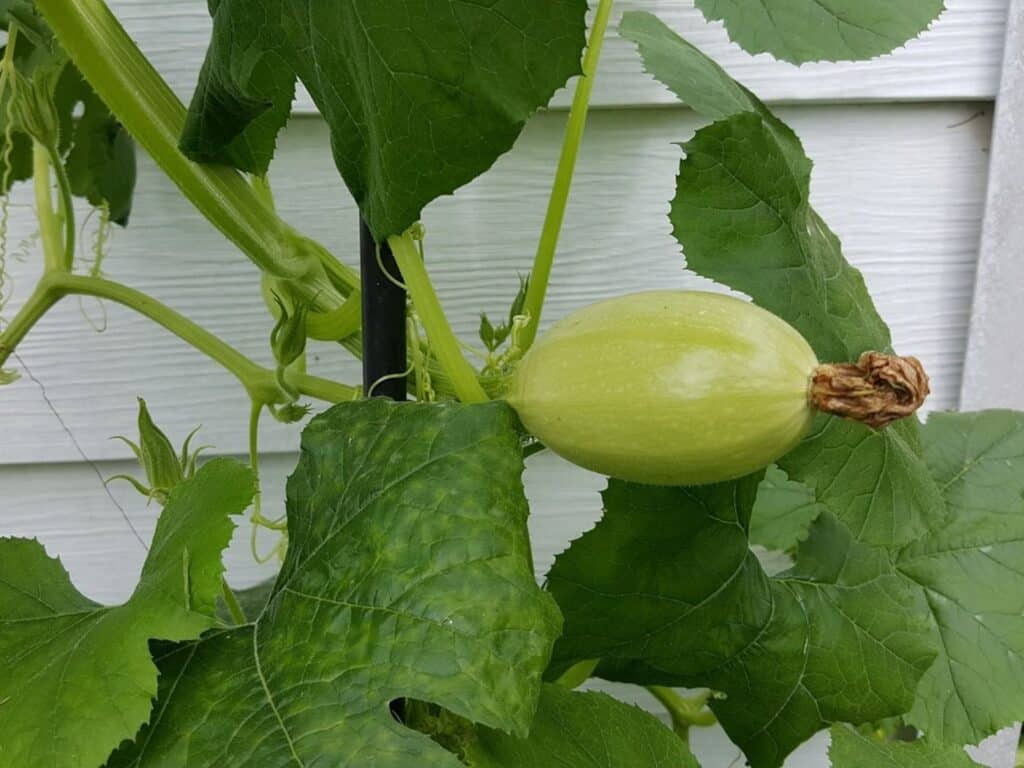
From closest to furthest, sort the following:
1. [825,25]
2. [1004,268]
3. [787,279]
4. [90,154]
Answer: [787,279]
[825,25]
[90,154]
[1004,268]

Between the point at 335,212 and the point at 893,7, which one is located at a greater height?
the point at 893,7

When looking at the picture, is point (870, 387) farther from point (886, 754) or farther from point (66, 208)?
point (66, 208)

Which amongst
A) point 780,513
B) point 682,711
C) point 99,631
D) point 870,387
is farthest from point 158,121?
point 682,711

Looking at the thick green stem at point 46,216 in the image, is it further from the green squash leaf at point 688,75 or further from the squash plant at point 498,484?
the green squash leaf at point 688,75

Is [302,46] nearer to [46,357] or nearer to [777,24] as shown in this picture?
[777,24]

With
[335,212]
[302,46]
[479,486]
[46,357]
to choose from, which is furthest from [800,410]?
[46,357]

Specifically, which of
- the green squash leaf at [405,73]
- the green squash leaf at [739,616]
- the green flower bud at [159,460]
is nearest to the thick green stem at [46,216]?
the green flower bud at [159,460]

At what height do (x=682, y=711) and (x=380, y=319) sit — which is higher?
(x=380, y=319)
